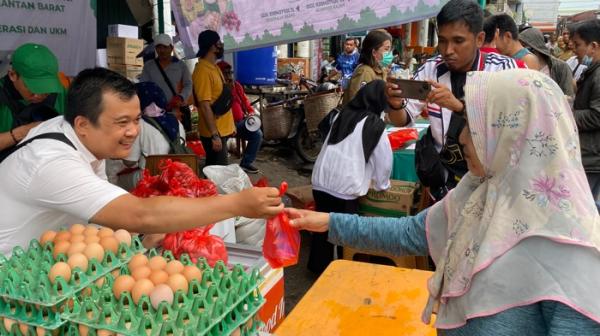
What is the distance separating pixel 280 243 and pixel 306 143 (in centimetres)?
656

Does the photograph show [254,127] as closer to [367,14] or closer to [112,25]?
[112,25]

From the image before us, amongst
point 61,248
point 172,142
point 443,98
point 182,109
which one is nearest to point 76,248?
point 61,248

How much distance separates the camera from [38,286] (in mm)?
1135

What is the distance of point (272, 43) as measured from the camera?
3.30m

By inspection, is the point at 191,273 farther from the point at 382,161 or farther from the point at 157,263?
the point at 382,161

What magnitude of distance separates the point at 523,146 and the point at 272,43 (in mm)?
2353

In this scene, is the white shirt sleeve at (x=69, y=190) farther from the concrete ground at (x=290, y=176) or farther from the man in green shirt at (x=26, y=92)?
the concrete ground at (x=290, y=176)

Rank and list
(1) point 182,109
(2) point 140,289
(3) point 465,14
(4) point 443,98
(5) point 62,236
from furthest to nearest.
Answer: (1) point 182,109
(3) point 465,14
(4) point 443,98
(5) point 62,236
(2) point 140,289

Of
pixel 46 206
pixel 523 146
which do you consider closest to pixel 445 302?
pixel 523 146

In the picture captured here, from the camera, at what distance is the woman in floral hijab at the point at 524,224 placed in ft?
3.89

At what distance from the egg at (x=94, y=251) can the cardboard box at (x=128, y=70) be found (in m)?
6.22

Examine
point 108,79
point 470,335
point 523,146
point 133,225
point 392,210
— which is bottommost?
point 392,210

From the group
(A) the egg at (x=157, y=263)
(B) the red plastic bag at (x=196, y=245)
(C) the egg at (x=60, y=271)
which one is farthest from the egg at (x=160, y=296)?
(B) the red plastic bag at (x=196, y=245)

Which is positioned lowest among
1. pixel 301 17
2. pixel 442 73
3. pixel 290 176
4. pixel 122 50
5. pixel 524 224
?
pixel 290 176
